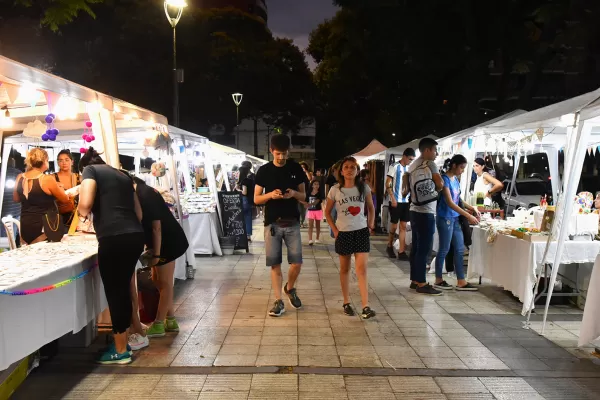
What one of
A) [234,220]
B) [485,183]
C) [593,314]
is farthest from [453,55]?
[593,314]

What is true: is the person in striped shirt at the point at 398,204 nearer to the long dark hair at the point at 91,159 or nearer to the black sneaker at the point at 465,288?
the black sneaker at the point at 465,288

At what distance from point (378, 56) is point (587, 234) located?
20.1 m

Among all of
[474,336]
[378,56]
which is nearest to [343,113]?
[378,56]

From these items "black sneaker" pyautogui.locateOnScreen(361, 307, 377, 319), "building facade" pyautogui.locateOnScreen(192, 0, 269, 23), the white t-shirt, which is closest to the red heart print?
the white t-shirt

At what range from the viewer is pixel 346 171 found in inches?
212

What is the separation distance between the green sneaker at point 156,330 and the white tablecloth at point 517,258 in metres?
3.98

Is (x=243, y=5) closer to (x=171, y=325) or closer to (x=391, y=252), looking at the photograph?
(x=391, y=252)

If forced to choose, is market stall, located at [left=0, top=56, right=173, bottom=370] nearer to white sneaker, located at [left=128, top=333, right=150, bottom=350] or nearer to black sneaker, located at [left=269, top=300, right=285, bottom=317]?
white sneaker, located at [left=128, top=333, right=150, bottom=350]

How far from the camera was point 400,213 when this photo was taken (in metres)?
9.36

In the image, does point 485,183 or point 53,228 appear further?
point 485,183

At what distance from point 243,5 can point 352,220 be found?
209ft

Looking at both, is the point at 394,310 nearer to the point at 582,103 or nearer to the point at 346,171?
the point at 346,171

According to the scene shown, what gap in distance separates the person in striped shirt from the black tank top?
5840 mm

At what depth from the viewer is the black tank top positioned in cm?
538
